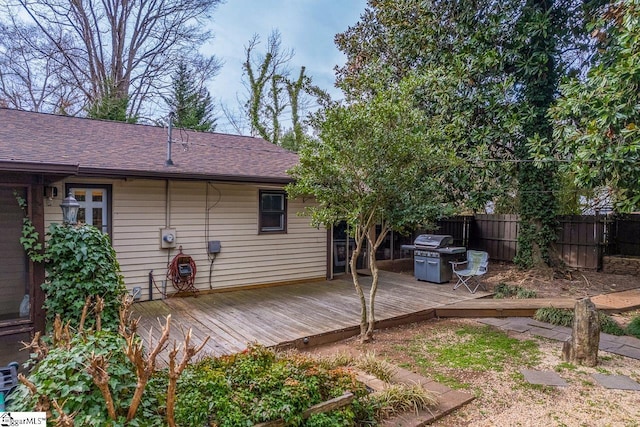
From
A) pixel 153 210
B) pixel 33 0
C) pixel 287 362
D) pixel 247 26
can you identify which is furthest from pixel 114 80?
pixel 287 362

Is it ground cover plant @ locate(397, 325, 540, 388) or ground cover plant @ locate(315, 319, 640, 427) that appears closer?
ground cover plant @ locate(315, 319, 640, 427)

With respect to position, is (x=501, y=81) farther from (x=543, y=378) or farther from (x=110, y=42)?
(x=110, y=42)

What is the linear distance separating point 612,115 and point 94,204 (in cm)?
834

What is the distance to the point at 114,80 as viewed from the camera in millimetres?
14023

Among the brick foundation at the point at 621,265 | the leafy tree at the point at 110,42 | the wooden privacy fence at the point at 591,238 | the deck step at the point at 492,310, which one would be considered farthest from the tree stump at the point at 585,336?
the leafy tree at the point at 110,42

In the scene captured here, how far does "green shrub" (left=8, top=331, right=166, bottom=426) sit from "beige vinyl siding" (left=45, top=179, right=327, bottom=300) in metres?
4.16

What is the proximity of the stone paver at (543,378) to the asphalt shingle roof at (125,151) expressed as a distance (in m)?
4.96

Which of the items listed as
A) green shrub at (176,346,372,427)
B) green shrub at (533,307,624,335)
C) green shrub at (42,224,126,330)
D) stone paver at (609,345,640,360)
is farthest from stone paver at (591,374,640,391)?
green shrub at (42,224,126,330)

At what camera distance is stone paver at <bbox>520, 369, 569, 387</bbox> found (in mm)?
3732

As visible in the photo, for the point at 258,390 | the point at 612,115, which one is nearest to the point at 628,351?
the point at 612,115

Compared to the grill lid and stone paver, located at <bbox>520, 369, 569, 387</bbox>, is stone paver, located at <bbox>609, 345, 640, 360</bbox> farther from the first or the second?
the grill lid

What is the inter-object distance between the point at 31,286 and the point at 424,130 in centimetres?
508

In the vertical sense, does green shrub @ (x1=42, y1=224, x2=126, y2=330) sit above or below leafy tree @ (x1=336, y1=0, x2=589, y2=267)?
below

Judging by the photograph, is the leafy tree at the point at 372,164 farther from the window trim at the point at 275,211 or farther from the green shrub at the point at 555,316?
the green shrub at the point at 555,316
